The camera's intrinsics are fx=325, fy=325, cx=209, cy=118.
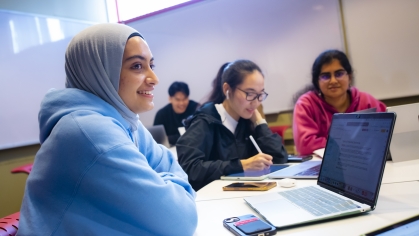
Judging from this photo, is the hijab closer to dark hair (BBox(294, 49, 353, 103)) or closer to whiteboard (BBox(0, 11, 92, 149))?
dark hair (BBox(294, 49, 353, 103))

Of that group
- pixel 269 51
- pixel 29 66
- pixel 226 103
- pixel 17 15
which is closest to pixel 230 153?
pixel 226 103

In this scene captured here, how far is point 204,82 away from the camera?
3.61m

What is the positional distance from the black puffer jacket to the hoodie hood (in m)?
0.65

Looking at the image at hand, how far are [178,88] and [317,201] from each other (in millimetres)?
2811

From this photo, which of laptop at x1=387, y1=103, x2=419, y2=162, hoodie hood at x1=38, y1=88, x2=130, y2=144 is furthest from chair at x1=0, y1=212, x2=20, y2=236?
laptop at x1=387, y1=103, x2=419, y2=162

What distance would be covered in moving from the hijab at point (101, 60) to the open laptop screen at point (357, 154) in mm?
680

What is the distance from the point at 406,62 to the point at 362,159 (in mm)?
2413

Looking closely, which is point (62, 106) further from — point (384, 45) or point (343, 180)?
point (384, 45)

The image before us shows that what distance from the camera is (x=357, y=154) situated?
0.89 metres

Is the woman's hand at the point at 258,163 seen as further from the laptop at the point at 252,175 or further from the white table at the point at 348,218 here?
the white table at the point at 348,218

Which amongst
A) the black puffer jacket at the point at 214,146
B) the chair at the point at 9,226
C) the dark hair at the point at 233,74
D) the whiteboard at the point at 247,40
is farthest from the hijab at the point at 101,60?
the whiteboard at the point at 247,40

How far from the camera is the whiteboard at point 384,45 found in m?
2.79

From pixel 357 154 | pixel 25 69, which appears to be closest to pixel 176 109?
pixel 25 69

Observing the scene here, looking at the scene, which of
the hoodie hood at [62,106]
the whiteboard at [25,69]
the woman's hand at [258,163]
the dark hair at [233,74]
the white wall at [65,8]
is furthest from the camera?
the white wall at [65,8]
